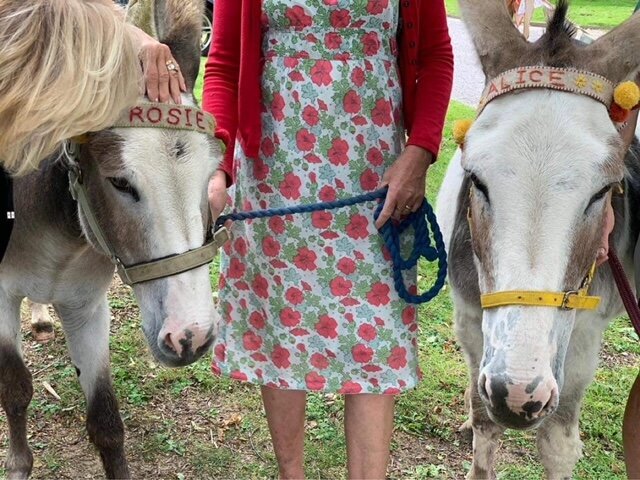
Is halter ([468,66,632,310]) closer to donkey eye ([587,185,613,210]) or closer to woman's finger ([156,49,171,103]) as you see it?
donkey eye ([587,185,613,210])

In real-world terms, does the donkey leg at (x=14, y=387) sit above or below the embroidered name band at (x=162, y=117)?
below

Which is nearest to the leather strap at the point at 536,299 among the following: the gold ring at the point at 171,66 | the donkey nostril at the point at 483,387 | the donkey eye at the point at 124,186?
the donkey nostril at the point at 483,387

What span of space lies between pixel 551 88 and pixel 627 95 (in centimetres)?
20

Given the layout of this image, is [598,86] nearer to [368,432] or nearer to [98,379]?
[368,432]

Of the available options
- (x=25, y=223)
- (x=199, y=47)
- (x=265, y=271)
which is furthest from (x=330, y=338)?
(x=25, y=223)

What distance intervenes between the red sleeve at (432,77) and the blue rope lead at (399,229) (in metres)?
0.22

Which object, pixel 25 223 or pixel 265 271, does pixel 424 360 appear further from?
pixel 25 223

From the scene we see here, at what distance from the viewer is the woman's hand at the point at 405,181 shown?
85.3 inches

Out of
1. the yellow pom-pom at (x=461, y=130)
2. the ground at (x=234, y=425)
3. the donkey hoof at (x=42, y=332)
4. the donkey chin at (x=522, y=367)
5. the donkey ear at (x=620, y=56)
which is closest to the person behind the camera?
the donkey chin at (x=522, y=367)

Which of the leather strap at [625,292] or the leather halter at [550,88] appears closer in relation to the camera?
the leather halter at [550,88]

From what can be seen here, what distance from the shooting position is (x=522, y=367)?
68.4 inches

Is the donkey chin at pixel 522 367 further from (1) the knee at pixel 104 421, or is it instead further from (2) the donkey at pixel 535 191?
(1) the knee at pixel 104 421

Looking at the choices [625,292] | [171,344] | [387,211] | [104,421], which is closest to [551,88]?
[387,211]

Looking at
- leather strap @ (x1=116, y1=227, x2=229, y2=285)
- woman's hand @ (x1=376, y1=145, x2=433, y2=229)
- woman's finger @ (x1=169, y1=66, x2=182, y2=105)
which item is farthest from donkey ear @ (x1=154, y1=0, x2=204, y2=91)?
woman's hand @ (x1=376, y1=145, x2=433, y2=229)
